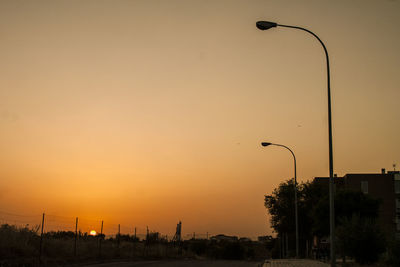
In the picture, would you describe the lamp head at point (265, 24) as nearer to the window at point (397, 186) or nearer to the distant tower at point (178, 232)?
the distant tower at point (178, 232)

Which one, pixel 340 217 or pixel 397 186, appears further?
pixel 397 186

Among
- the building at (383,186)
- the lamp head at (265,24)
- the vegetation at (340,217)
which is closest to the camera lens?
the lamp head at (265,24)

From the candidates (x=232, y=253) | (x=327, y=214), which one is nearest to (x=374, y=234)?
(x=327, y=214)

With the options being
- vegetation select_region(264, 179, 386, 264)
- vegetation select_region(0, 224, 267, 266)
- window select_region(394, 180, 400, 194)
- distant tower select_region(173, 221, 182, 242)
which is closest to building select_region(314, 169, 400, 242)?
window select_region(394, 180, 400, 194)

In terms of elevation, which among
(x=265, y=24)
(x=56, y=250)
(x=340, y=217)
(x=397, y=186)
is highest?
(x=397, y=186)

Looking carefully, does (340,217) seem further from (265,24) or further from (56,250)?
(265,24)

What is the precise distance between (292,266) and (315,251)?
16465 mm

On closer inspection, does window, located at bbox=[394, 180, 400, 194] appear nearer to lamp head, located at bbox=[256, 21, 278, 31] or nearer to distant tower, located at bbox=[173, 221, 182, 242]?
distant tower, located at bbox=[173, 221, 182, 242]

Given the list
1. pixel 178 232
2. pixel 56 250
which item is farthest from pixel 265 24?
pixel 178 232

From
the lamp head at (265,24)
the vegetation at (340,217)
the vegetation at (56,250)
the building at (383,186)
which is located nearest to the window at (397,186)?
the building at (383,186)

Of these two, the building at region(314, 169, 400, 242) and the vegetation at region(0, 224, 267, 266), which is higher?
the building at region(314, 169, 400, 242)

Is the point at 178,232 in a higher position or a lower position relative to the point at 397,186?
lower

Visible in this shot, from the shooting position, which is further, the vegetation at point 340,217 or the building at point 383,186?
the building at point 383,186

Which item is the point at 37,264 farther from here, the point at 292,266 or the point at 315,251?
the point at 315,251
